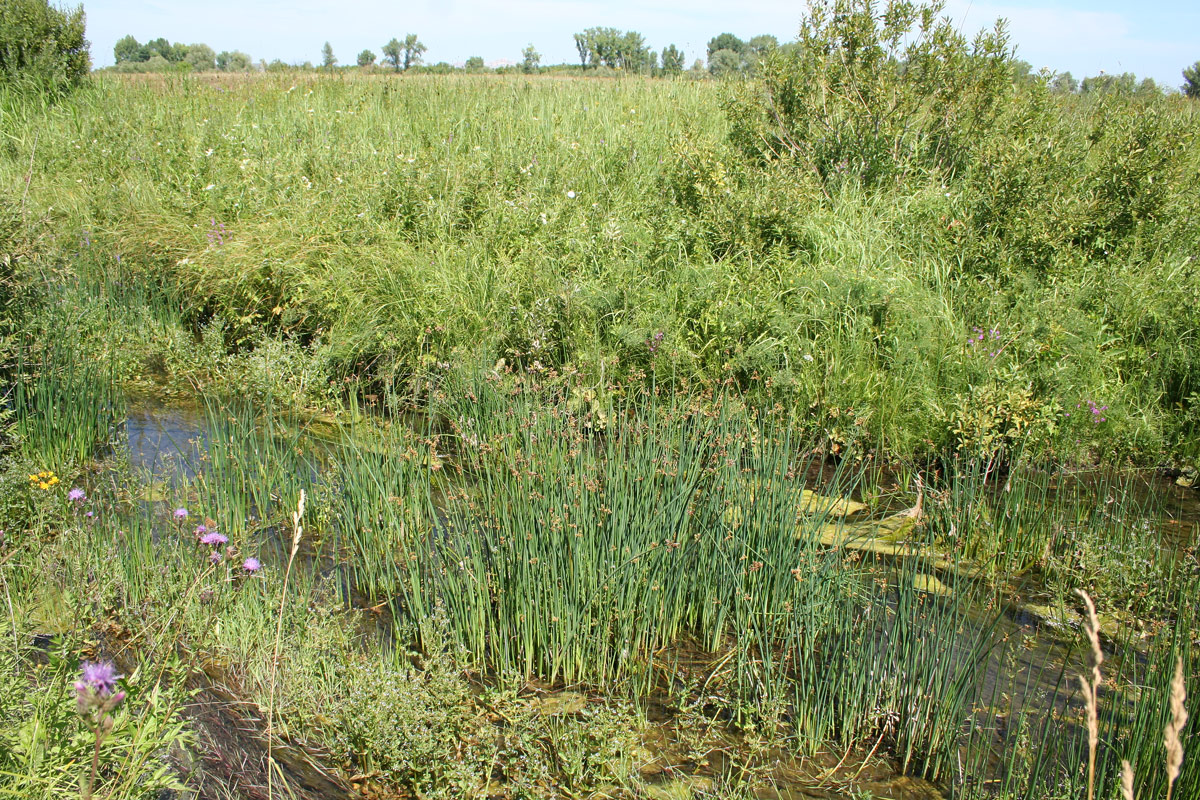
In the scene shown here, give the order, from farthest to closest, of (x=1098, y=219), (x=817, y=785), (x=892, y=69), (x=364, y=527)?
1. (x=892, y=69)
2. (x=1098, y=219)
3. (x=364, y=527)
4. (x=817, y=785)

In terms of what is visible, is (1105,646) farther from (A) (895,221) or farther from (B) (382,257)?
(B) (382,257)

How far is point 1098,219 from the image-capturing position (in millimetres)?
6031

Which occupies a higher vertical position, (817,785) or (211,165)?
(211,165)

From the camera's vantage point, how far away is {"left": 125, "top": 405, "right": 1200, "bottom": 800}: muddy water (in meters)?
2.60

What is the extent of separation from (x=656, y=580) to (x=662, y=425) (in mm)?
1079

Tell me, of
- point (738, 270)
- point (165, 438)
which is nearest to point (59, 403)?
point (165, 438)

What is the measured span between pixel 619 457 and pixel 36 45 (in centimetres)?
1345

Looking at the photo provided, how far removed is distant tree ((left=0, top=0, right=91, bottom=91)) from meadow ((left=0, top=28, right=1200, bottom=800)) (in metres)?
4.20

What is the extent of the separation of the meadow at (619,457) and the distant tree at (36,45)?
13.8 ft

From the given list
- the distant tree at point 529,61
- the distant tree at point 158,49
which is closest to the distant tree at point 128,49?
the distant tree at point 158,49

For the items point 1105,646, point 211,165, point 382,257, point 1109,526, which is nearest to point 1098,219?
point 1109,526

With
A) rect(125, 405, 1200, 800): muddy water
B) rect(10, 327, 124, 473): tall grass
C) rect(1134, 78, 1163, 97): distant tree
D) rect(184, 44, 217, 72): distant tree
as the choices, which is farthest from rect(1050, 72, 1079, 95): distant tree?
rect(184, 44, 217, 72): distant tree

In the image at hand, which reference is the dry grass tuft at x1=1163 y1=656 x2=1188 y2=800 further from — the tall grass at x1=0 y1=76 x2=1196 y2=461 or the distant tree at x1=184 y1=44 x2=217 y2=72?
the distant tree at x1=184 y1=44 x2=217 y2=72

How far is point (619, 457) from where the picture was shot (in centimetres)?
346
